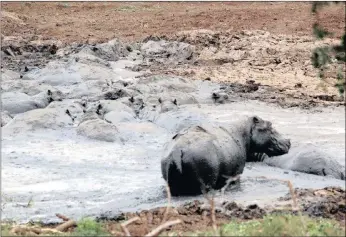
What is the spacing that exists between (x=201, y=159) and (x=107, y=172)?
2.01 m

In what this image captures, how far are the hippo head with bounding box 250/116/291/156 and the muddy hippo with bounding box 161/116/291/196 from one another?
959mm

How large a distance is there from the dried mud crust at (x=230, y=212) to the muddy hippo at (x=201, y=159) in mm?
663

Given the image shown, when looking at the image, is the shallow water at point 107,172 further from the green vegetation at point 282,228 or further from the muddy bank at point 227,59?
the muddy bank at point 227,59

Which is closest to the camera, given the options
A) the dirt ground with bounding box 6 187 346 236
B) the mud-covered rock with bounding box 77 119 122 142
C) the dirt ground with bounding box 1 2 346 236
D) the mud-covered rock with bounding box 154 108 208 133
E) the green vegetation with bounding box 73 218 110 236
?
the green vegetation with bounding box 73 218 110 236

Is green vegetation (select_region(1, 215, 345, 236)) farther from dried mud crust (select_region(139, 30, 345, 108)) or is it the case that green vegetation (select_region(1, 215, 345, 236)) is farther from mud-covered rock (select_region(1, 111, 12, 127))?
dried mud crust (select_region(139, 30, 345, 108))

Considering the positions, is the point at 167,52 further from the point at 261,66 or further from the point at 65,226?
the point at 65,226

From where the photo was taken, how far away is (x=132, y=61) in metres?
20.1

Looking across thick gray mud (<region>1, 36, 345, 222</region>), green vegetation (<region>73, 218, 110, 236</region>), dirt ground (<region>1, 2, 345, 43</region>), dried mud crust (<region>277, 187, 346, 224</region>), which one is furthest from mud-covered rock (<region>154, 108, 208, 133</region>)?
dirt ground (<region>1, 2, 345, 43</region>)

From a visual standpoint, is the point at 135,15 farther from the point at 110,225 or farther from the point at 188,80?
the point at 110,225

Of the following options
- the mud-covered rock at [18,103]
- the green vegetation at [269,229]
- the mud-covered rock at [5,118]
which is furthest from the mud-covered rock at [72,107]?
the green vegetation at [269,229]

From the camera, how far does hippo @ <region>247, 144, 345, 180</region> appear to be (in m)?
9.73

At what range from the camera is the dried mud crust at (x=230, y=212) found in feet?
23.2

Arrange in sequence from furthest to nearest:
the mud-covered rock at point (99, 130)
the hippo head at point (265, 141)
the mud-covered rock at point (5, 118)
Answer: the mud-covered rock at point (5, 118)
the mud-covered rock at point (99, 130)
the hippo head at point (265, 141)

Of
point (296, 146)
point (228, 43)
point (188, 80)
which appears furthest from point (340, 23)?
point (296, 146)
